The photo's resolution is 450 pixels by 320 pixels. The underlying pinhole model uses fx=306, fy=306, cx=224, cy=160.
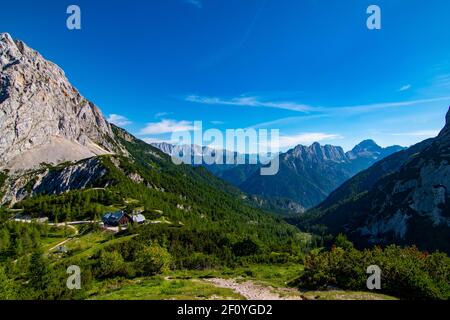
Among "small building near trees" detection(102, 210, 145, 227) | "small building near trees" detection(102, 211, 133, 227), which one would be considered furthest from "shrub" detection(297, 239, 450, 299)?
"small building near trees" detection(102, 211, 133, 227)

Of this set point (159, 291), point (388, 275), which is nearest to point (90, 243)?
point (159, 291)

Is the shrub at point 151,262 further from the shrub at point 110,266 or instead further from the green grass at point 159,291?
the green grass at point 159,291

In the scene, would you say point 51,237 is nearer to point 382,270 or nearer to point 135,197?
point 135,197

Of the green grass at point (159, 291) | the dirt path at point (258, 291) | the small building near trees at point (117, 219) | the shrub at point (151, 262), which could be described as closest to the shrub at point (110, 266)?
the shrub at point (151, 262)

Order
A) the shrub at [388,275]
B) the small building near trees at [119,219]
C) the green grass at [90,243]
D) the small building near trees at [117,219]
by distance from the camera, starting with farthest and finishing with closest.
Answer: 1. the small building near trees at [119,219]
2. the small building near trees at [117,219]
3. the green grass at [90,243]
4. the shrub at [388,275]

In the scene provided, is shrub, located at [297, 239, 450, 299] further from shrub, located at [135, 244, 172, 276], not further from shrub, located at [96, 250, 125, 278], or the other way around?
shrub, located at [96, 250, 125, 278]
